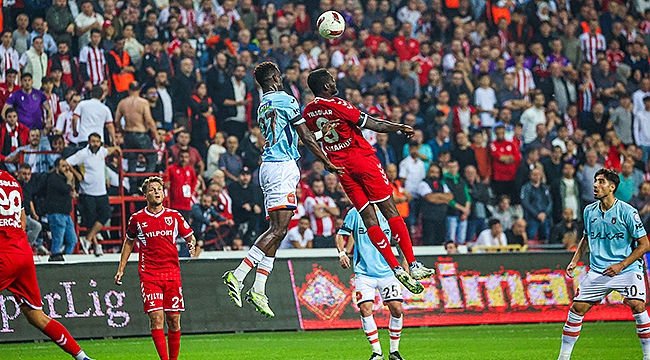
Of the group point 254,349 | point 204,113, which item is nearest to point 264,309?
point 254,349

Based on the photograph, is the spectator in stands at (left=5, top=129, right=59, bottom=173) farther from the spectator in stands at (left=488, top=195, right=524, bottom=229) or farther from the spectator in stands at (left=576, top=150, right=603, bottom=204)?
the spectator in stands at (left=576, top=150, right=603, bottom=204)

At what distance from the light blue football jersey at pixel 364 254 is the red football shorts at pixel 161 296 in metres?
3.06

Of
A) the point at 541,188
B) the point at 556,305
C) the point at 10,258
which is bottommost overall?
the point at 556,305

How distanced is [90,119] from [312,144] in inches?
377

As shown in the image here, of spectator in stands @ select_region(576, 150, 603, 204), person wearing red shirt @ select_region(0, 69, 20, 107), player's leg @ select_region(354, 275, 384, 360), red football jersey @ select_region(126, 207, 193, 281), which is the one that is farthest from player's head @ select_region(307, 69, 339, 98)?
spectator in stands @ select_region(576, 150, 603, 204)

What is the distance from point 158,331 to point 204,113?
412 inches

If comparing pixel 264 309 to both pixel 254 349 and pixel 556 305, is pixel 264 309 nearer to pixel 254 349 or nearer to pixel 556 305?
pixel 254 349

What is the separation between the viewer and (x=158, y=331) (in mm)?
12195

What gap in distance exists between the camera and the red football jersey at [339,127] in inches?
476

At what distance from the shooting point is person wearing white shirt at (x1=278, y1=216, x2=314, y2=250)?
2109 centimetres

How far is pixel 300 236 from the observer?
2114 cm

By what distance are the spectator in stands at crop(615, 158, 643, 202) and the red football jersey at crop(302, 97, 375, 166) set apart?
13347 mm

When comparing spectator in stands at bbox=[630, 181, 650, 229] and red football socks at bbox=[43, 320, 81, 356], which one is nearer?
red football socks at bbox=[43, 320, 81, 356]

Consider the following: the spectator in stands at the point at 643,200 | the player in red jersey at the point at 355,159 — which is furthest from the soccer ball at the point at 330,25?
the spectator in stands at the point at 643,200
